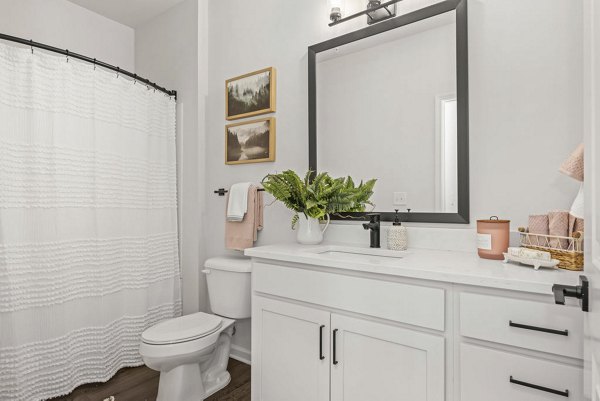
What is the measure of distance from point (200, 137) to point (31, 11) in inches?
57.8

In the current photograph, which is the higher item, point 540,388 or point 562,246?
point 562,246

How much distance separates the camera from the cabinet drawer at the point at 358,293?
1.13 metres

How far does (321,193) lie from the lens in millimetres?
1751

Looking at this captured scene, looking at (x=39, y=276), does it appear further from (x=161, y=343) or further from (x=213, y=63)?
(x=213, y=63)

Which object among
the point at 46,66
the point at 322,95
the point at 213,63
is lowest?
the point at 322,95

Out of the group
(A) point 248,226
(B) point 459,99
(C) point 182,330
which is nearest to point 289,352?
(C) point 182,330

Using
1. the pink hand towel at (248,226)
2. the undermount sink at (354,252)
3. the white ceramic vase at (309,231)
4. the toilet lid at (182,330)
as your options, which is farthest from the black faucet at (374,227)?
the toilet lid at (182,330)

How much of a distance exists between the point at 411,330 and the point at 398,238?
1.66 ft

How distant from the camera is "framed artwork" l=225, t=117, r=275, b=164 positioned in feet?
7.16

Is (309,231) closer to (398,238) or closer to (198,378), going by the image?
(398,238)

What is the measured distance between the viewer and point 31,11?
2.40 meters

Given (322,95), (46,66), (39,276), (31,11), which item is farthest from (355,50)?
(31,11)

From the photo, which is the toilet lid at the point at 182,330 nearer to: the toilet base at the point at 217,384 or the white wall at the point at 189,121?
the toilet base at the point at 217,384

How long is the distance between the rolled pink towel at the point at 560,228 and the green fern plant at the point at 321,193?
2.55 ft
